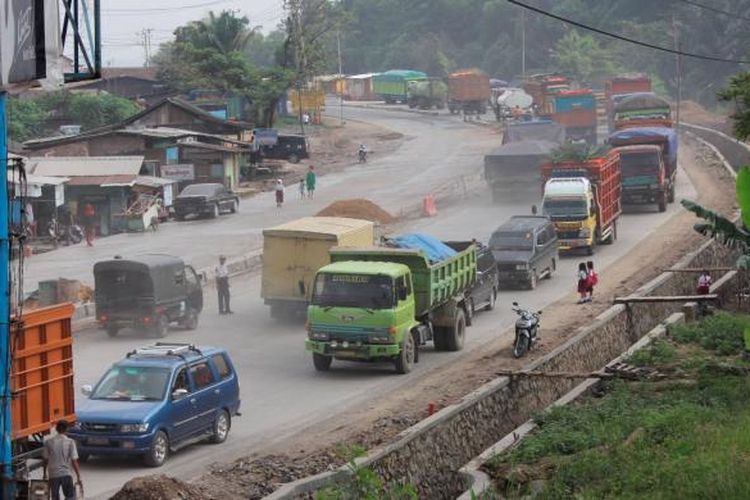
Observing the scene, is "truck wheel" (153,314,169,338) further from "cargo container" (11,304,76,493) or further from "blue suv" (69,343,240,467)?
"cargo container" (11,304,76,493)

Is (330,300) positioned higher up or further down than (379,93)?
further down

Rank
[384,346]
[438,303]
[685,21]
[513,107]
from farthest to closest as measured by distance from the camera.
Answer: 1. [685,21]
2. [513,107]
3. [438,303]
4. [384,346]

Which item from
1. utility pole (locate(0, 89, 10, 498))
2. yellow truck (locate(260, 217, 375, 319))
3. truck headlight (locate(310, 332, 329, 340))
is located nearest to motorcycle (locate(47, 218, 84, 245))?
yellow truck (locate(260, 217, 375, 319))

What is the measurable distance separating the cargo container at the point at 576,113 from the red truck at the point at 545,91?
1.79 meters

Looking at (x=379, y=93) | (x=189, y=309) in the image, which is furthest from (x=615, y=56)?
(x=189, y=309)

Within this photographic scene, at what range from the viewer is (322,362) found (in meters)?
27.4

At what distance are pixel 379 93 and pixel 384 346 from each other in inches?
3844

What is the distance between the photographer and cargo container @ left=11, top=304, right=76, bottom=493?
15.7 meters

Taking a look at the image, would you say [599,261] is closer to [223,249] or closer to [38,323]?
[223,249]

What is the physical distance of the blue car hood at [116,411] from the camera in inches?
784

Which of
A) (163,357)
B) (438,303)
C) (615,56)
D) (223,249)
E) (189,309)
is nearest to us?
(163,357)

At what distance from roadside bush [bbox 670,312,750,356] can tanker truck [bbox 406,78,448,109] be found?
8491cm

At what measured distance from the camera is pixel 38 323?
629 inches

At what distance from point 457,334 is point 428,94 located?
8296 cm
